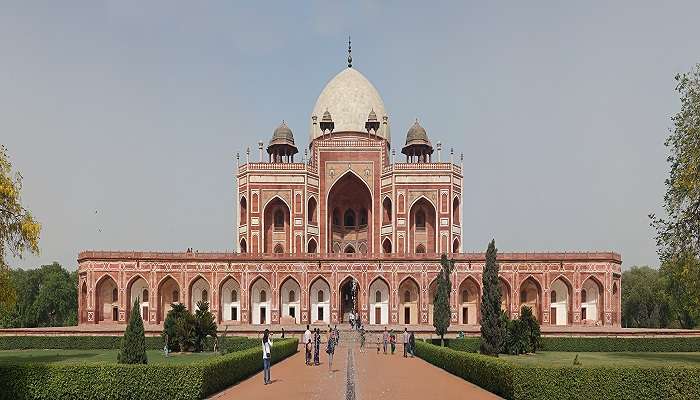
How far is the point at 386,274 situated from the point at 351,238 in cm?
1312

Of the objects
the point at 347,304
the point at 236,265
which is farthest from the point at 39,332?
the point at 347,304

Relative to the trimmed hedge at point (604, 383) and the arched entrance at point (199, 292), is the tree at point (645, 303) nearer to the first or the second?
the arched entrance at point (199, 292)

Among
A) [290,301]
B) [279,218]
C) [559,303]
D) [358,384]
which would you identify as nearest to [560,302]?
[559,303]

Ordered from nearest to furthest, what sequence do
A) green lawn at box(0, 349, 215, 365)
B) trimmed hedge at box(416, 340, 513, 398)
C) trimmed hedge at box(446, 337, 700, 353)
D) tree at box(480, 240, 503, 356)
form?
trimmed hedge at box(416, 340, 513, 398), tree at box(480, 240, 503, 356), green lawn at box(0, 349, 215, 365), trimmed hedge at box(446, 337, 700, 353)

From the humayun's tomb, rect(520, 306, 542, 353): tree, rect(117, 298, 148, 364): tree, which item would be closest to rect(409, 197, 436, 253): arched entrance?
the humayun's tomb

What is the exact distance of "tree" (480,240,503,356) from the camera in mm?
24344

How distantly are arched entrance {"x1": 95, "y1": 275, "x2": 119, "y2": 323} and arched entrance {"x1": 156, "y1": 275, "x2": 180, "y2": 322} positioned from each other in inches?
120

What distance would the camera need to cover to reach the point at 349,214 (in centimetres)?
6431

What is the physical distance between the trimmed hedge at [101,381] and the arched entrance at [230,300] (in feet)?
114

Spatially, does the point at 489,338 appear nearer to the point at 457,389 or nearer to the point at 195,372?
the point at 457,389

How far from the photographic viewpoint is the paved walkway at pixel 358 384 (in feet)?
56.0

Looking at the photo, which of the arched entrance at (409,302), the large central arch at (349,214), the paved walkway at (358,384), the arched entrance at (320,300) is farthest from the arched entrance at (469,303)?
the paved walkway at (358,384)

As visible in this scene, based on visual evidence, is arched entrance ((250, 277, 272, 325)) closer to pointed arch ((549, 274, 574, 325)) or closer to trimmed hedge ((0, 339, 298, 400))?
pointed arch ((549, 274, 574, 325))

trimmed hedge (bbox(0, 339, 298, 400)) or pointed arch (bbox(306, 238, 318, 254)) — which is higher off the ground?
pointed arch (bbox(306, 238, 318, 254))
